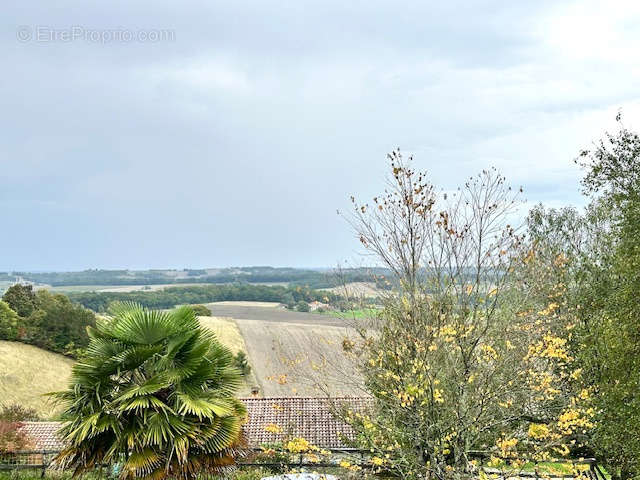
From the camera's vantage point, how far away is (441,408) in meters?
8.40

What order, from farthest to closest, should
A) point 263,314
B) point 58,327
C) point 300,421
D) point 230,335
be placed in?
point 263,314 → point 230,335 → point 58,327 → point 300,421

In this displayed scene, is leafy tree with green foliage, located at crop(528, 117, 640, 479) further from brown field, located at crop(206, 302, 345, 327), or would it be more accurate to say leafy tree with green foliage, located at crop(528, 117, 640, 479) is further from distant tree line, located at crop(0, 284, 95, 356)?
brown field, located at crop(206, 302, 345, 327)

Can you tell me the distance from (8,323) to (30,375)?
561 centimetres

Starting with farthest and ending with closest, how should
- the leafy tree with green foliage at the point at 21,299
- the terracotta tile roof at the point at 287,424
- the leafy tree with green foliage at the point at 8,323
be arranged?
the leafy tree with green foliage at the point at 21,299, the leafy tree with green foliage at the point at 8,323, the terracotta tile roof at the point at 287,424

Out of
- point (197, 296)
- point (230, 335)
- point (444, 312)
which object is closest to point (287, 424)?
point (444, 312)

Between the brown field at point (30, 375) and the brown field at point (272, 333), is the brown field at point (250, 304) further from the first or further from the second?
the brown field at point (30, 375)

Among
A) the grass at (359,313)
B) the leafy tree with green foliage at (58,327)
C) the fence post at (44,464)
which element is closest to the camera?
the grass at (359,313)

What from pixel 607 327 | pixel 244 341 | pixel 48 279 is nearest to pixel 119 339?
pixel 607 327

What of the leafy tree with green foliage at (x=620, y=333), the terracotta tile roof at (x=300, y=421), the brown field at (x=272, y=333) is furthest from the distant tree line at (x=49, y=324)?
the leafy tree with green foliage at (x=620, y=333)

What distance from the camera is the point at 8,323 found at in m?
37.6

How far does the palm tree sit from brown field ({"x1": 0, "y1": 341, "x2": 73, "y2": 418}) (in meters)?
23.0

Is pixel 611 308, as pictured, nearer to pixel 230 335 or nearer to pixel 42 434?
pixel 42 434

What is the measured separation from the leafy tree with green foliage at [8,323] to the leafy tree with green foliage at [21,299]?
1.65 metres

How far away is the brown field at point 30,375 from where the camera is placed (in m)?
31.0
